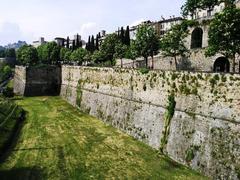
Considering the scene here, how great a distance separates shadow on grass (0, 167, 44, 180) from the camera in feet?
101

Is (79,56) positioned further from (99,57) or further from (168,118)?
(168,118)

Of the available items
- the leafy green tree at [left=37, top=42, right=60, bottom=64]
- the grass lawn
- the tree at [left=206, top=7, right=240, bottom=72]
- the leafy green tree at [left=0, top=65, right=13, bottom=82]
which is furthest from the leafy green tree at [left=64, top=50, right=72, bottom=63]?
the tree at [left=206, top=7, right=240, bottom=72]

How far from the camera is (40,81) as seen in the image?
8081 cm

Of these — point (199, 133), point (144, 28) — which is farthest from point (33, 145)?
point (144, 28)

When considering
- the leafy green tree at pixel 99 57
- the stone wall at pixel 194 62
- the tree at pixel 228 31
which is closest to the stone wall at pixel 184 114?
the tree at pixel 228 31

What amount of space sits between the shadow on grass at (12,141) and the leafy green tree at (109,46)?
31703 millimetres

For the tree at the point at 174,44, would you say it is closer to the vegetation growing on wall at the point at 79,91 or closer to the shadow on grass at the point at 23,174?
the vegetation growing on wall at the point at 79,91

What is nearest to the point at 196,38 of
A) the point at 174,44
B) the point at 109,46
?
the point at 174,44

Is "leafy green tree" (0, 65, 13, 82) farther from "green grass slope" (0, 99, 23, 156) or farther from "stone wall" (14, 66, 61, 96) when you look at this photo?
"green grass slope" (0, 99, 23, 156)

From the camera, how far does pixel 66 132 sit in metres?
47.5

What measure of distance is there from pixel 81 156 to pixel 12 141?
1045 centimetres

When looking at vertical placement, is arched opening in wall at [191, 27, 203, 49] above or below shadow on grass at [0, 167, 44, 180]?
above

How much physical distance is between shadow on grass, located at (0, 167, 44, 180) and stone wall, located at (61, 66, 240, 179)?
13844mm

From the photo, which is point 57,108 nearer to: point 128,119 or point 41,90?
point 41,90
